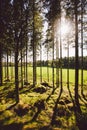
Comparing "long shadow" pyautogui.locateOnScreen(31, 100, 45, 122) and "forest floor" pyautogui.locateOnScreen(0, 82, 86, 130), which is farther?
"long shadow" pyautogui.locateOnScreen(31, 100, 45, 122)

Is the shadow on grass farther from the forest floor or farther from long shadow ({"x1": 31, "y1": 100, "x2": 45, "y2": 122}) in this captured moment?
long shadow ({"x1": 31, "y1": 100, "x2": 45, "y2": 122})

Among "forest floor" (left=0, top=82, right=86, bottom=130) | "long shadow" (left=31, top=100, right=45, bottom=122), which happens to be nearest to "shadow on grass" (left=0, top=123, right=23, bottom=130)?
"forest floor" (left=0, top=82, right=86, bottom=130)

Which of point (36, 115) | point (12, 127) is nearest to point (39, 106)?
point (36, 115)

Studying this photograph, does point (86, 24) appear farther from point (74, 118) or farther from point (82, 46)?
point (74, 118)

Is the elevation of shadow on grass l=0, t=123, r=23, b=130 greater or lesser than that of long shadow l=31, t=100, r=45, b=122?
lesser

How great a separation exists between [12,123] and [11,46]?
721cm

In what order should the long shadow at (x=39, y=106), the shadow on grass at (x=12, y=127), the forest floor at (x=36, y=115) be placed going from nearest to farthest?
the shadow on grass at (x=12, y=127) < the forest floor at (x=36, y=115) < the long shadow at (x=39, y=106)

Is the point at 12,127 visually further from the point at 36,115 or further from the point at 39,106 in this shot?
the point at 39,106

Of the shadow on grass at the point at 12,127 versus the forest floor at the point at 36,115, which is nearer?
the shadow on grass at the point at 12,127

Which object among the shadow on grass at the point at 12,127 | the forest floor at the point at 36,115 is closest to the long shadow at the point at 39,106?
the forest floor at the point at 36,115

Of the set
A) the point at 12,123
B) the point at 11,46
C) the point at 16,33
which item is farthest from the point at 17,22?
the point at 12,123

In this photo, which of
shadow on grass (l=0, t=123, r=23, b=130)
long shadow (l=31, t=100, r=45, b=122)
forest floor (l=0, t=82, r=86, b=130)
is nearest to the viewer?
shadow on grass (l=0, t=123, r=23, b=130)

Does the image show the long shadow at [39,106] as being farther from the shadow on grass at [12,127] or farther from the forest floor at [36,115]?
the shadow on grass at [12,127]

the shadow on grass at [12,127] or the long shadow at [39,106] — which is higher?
the long shadow at [39,106]
